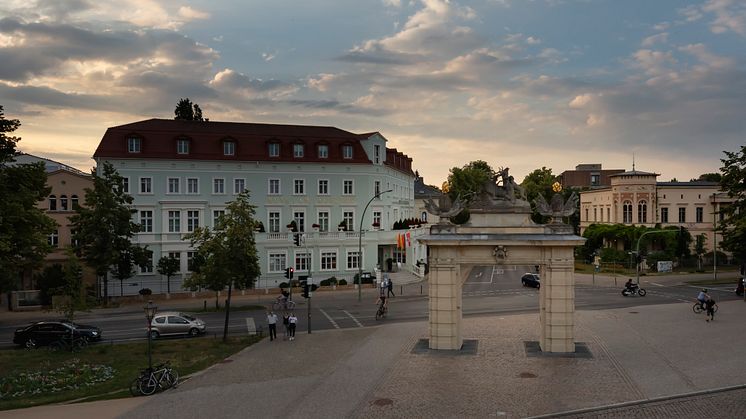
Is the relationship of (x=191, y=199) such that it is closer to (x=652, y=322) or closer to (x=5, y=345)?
(x=5, y=345)

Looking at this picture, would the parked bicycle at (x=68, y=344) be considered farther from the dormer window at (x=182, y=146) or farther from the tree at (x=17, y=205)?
the dormer window at (x=182, y=146)

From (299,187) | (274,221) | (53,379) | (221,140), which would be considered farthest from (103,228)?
(53,379)

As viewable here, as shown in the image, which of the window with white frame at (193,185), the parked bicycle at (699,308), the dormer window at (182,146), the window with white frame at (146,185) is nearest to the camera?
the parked bicycle at (699,308)

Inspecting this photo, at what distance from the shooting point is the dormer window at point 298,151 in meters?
54.3

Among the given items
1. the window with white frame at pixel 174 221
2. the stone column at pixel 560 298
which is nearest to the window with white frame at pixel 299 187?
the window with white frame at pixel 174 221

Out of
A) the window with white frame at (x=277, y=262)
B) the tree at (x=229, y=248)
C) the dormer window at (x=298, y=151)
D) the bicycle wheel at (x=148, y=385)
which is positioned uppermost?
the dormer window at (x=298, y=151)

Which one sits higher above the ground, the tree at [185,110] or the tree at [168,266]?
the tree at [185,110]

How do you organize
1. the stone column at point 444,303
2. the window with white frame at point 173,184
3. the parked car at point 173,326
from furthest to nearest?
the window with white frame at point 173,184, the parked car at point 173,326, the stone column at point 444,303

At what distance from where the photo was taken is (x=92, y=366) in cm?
2312

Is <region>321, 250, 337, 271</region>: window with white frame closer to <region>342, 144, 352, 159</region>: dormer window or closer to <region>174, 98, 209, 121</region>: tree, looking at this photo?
<region>342, 144, 352, 159</region>: dormer window

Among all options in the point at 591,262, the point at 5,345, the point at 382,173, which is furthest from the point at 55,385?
the point at 591,262

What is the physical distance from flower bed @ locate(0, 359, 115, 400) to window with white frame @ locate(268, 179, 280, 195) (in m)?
31.3

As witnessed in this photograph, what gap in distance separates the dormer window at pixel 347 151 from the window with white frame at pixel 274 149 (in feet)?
20.2

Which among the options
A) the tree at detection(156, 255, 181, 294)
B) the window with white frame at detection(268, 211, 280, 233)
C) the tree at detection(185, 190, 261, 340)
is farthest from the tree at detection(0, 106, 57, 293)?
the window with white frame at detection(268, 211, 280, 233)
